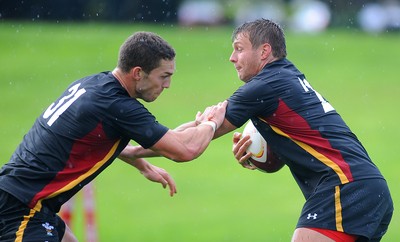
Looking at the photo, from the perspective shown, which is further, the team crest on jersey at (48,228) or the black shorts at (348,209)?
the black shorts at (348,209)

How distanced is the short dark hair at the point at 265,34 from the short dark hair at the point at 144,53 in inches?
33.3

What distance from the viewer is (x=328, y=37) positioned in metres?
44.7

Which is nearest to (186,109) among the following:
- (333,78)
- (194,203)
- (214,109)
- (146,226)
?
(333,78)

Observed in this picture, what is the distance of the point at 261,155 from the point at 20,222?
2.43 metres

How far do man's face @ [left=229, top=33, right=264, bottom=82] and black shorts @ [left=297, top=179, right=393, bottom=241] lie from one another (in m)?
1.28

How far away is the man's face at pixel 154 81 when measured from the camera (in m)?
8.43

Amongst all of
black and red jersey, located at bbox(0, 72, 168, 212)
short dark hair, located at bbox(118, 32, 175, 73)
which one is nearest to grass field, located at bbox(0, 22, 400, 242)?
short dark hair, located at bbox(118, 32, 175, 73)

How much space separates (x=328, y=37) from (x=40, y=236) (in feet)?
124

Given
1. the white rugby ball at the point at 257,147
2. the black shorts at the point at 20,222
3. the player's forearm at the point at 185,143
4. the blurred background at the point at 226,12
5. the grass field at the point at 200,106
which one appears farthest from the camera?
the blurred background at the point at 226,12

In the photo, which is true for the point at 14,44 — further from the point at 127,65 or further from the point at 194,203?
the point at 127,65

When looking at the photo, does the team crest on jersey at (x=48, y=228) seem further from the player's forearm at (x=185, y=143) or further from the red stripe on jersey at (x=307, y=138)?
the red stripe on jersey at (x=307, y=138)

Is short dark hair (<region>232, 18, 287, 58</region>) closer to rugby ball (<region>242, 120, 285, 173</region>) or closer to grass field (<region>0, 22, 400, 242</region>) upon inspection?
rugby ball (<region>242, 120, 285, 173</region>)

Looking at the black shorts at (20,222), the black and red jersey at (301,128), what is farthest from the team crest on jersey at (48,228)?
the black and red jersey at (301,128)

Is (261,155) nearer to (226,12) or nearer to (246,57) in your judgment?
(246,57)
